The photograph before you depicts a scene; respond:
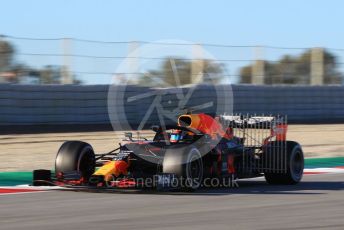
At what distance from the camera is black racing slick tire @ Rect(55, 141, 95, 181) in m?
11.8

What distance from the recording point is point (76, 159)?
38.7ft

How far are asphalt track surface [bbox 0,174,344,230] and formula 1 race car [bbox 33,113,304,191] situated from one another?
0.25 meters

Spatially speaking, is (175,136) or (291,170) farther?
(291,170)

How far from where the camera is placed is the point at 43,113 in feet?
79.5

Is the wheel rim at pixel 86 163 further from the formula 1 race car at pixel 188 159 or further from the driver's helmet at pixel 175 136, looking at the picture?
the driver's helmet at pixel 175 136

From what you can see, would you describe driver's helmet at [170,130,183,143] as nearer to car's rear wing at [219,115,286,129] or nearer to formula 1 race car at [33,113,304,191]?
formula 1 race car at [33,113,304,191]

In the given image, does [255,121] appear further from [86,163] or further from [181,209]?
[181,209]

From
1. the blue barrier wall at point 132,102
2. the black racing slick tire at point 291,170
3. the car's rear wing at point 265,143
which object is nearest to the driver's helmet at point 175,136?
the car's rear wing at point 265,143

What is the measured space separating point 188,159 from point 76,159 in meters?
1.64

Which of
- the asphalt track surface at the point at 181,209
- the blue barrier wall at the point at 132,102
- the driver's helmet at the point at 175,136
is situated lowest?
the asphalt track surface at the point at 181,209

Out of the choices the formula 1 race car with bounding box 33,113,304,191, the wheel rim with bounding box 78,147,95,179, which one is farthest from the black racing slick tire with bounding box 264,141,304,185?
the wheel rim with bounding box 78,147,95,179

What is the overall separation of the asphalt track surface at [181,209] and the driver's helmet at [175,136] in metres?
0.90

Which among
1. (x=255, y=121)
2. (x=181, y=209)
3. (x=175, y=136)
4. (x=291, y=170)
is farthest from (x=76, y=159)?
(x=291, y=170)

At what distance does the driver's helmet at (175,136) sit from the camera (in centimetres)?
1223
